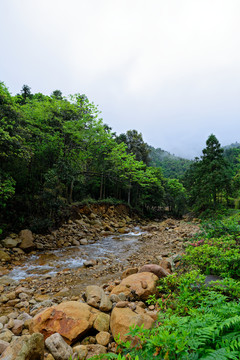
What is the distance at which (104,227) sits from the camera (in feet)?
50.4

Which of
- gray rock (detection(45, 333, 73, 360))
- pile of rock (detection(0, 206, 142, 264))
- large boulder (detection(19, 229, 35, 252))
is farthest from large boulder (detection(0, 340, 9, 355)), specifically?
large boulder (detection(19, 229, 35, 252))

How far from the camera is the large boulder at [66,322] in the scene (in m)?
2.75

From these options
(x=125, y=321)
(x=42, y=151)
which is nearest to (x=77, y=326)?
(x=125, y=321)

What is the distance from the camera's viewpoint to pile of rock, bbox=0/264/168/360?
2.27m

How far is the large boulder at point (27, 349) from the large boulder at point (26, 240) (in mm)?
7072

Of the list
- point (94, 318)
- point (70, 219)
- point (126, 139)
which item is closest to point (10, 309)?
point (94, 318)

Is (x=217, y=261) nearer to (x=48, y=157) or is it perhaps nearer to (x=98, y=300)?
(x=98, y=300)

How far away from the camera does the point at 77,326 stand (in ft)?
9.20

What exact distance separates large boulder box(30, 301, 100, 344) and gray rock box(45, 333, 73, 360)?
21 cm

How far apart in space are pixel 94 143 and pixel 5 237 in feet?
30.2

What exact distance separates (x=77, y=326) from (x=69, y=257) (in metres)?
6.05

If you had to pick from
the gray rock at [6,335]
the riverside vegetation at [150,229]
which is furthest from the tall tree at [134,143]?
the gray rock at [6,335]

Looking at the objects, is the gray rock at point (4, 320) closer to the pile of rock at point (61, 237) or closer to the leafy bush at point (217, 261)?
the pile of rock at point (61, 237)

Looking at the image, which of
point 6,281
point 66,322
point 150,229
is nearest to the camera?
point 66,322
